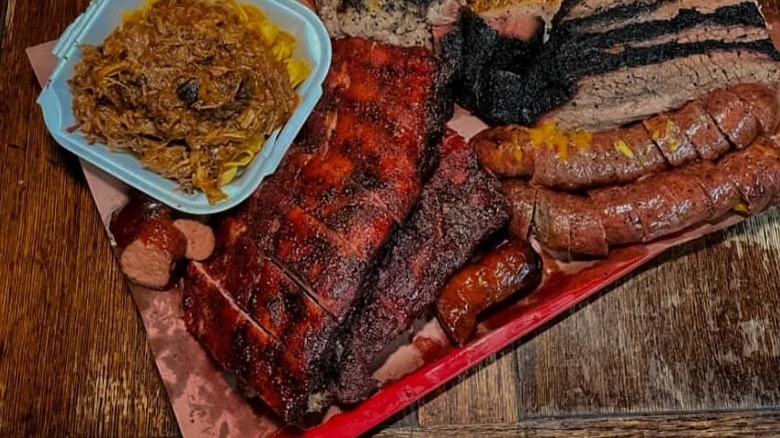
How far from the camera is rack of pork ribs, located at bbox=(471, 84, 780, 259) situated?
3.40 metres

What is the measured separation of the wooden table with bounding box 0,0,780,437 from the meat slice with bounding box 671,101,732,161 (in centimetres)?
53

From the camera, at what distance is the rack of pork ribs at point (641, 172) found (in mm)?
3402

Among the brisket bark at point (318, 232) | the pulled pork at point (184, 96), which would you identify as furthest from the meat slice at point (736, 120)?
the pulled pork at point (184, 96)

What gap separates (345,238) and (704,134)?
5.03 feet

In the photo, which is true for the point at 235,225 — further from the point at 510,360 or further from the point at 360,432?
the point at 510,360

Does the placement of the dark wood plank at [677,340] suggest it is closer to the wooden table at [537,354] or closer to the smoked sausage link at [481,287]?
the wooden table at [537,354]

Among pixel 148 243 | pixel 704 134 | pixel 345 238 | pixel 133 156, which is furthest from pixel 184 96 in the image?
pixel 704 134

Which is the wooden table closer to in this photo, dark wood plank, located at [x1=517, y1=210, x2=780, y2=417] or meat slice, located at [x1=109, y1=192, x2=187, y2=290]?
dark wood plank, located at [x1=517, y1=210, x2=780, y2=417]

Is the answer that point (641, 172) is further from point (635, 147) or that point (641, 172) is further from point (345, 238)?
point (345, 238)

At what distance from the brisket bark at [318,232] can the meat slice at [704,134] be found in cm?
103

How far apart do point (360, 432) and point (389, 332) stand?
0.42m

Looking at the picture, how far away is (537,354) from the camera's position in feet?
12.3

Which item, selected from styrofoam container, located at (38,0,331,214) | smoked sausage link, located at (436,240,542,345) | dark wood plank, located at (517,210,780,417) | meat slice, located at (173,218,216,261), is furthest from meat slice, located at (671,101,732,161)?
meat slice, located at (173,218,216,261)

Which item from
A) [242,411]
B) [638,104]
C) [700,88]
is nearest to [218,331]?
[242,411]
